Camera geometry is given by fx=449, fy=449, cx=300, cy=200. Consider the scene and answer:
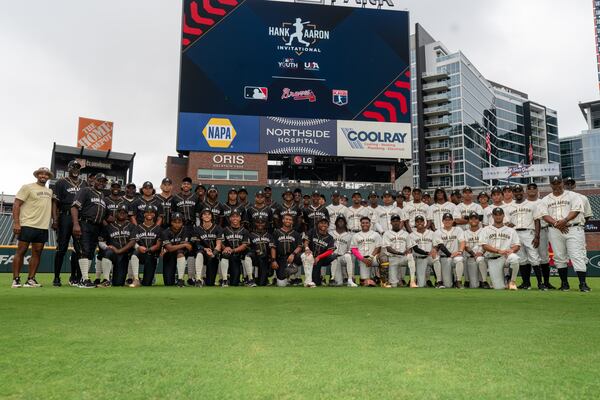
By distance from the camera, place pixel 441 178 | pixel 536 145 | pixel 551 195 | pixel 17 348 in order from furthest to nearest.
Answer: pixel 536 145
pixel 441 178
pixel 551 195
pixel 17 348

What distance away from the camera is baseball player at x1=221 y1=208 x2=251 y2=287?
318 inches

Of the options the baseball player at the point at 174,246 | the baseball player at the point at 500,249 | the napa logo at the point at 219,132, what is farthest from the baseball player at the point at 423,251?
the napa logo at the point at 219,132

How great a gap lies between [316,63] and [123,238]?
2314cm

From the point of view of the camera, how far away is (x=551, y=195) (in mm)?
7680

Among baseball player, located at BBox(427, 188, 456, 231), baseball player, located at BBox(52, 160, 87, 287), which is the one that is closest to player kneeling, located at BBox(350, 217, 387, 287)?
baseball player, located at BBox(427, 188, 456, 231)

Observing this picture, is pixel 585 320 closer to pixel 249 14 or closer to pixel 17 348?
pixel 17 348

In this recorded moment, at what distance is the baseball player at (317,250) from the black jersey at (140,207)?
9.44 feet

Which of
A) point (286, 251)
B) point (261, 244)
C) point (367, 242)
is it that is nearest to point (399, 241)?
point (367, 242)

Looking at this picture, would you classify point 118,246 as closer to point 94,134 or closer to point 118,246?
point 118,246

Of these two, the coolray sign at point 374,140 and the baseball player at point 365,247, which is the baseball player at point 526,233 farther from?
the coolray sign at point 374,140

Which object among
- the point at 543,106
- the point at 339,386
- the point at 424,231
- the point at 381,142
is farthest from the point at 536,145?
the point at 339,386

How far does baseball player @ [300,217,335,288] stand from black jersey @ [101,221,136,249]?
3142 mm

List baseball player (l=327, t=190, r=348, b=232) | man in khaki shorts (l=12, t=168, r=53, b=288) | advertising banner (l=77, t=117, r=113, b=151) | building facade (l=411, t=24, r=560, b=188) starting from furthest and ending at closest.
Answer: building facade (l=411, t=24, r=560, b=188) → advertising banner (l=77, t=117, r=113, b=151) → baseball player (l=327, t=190, r=348, b=232) → man in khaki shorts (l=12, t=168, r=53, b=288)

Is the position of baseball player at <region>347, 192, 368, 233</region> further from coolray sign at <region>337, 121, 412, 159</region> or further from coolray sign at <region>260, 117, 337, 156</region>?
coolray sign at <region>337, 121, 412, 159</region>
